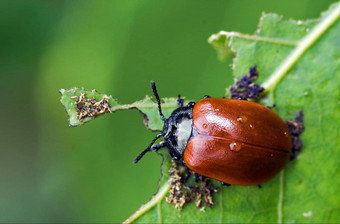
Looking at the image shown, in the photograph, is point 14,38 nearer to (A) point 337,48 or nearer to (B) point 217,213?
(B) point 217,213

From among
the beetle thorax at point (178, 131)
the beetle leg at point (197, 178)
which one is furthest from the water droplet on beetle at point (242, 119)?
the beetle leg at point (197, 178)

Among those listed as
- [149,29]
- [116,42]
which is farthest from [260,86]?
[116,42]

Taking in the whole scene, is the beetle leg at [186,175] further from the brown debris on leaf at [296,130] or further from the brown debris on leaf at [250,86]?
the brown debris on leaf at [296,130]

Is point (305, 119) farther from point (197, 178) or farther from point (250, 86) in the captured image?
point (197, 178)

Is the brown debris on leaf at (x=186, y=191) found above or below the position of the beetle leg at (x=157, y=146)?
below

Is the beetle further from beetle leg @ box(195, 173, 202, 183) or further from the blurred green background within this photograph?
the blurred green background

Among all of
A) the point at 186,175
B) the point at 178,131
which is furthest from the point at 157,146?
the point at 186,175

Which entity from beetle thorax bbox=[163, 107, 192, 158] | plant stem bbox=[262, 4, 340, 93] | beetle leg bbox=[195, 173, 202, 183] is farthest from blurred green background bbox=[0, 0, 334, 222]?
beetle leg bbox=[195, 173, 202, 183]
